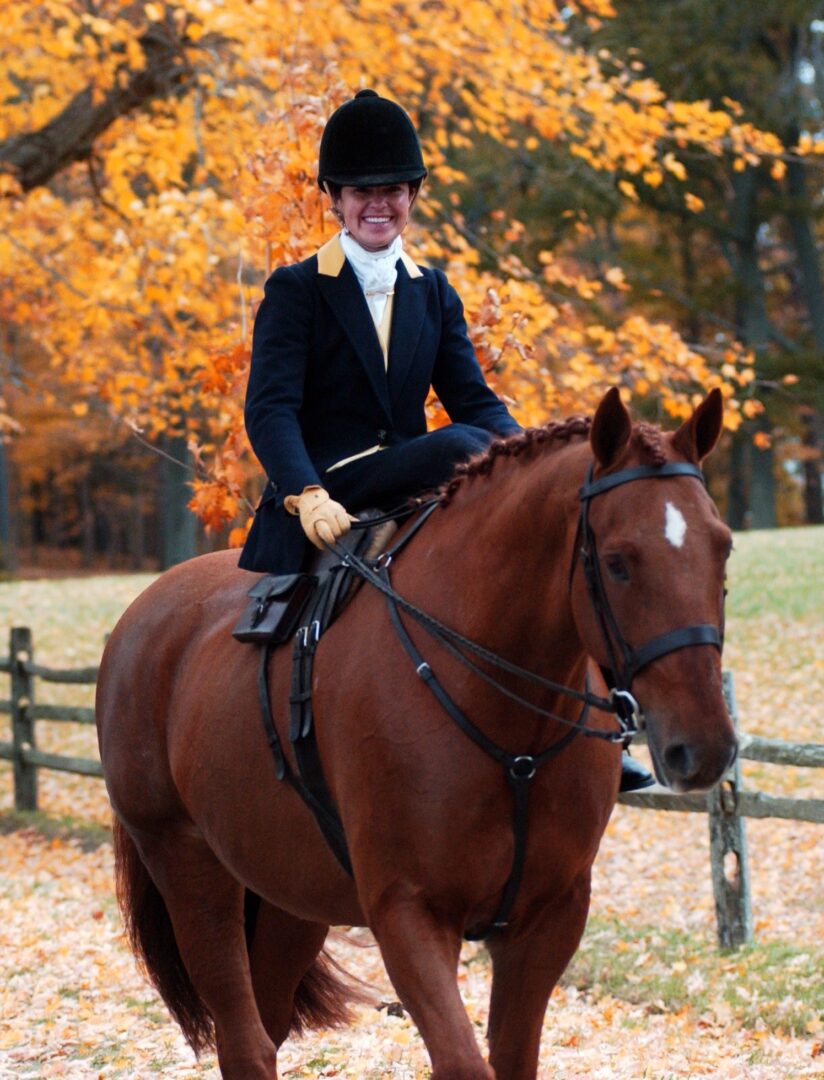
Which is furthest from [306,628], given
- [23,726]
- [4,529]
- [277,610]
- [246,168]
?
[4,529]

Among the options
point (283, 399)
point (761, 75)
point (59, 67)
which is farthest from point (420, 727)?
point (761, 75)

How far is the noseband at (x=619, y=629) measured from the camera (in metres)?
2.77

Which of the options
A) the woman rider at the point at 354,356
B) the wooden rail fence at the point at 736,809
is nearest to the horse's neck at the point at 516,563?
the woman rider at the point at 354,356

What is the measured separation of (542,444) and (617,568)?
0.55 m

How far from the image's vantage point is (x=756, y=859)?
32.8 feet

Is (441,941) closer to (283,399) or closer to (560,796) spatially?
(560,796)

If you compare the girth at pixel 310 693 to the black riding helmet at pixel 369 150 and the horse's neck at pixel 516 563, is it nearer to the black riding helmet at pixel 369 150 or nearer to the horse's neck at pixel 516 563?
the horse's neck at pixel 516 563

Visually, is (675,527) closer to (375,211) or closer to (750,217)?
(375,211)

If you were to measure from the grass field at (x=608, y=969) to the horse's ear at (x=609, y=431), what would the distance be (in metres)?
3.08

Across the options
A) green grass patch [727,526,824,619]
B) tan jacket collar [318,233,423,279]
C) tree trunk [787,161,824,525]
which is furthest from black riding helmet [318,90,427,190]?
tree trunk [787,161,824,525]

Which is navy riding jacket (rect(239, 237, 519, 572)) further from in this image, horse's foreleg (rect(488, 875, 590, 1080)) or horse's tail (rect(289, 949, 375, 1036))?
horse's tail (rect(289, 949, 375, 1036))

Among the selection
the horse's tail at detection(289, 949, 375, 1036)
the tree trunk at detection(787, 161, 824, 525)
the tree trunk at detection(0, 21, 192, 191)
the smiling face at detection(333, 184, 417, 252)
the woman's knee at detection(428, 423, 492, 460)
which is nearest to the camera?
the woman's knee at detection(428, 423, 492, 460)

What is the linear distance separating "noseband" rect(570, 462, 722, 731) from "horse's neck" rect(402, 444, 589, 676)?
4.1 inches

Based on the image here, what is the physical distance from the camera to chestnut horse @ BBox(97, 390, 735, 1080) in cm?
285
